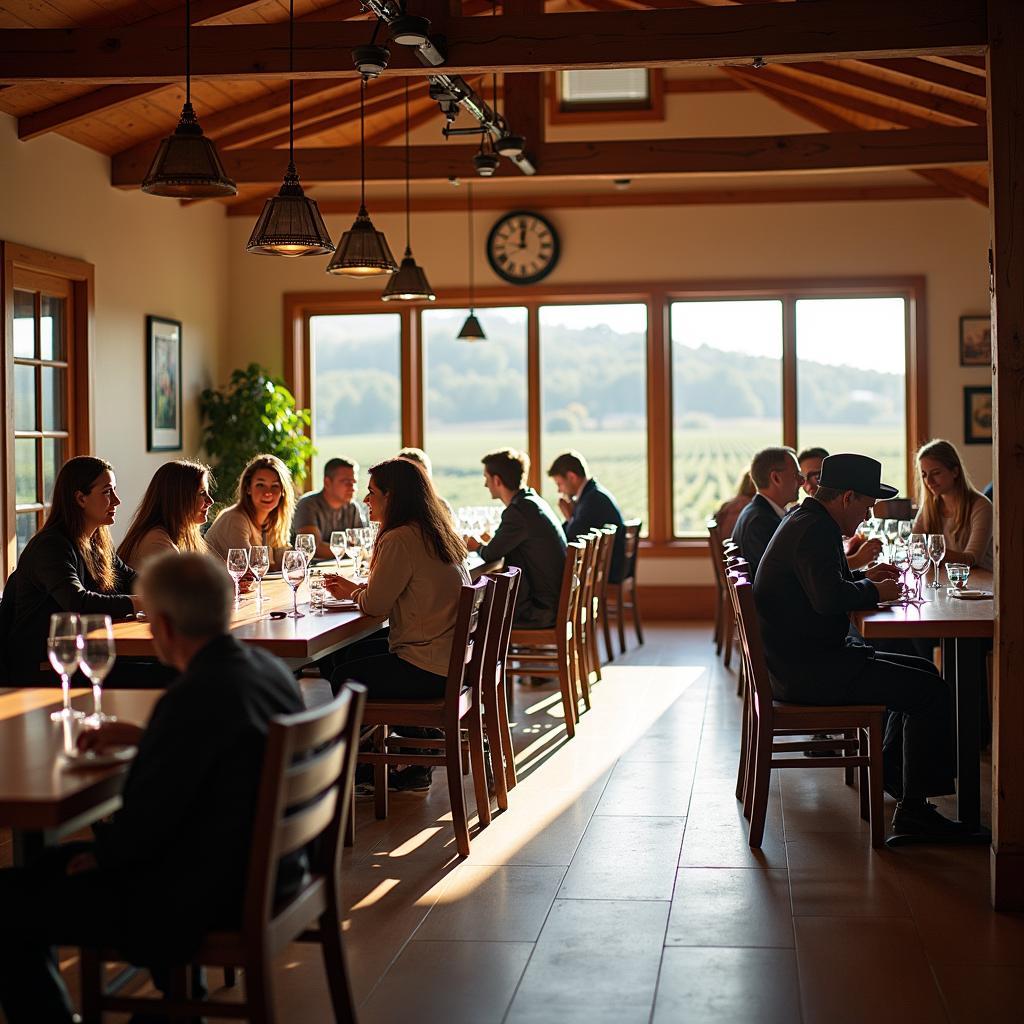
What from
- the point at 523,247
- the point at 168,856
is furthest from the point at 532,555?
the point at 523,247

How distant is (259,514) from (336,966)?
3.72 m

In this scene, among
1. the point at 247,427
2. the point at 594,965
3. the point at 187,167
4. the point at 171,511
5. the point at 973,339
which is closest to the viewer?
the point at 594,965

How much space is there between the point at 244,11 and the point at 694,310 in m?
4.61

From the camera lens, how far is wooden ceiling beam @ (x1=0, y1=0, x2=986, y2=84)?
427 centimetres

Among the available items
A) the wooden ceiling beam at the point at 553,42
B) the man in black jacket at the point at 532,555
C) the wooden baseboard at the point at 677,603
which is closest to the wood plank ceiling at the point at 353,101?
the wooden ceiling beam at the point at 553,42

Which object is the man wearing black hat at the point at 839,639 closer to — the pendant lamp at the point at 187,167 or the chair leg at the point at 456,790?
the chair leg at the point at 456,790

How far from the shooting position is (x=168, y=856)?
2475 millimetres

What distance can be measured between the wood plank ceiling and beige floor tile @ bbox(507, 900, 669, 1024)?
172 inches

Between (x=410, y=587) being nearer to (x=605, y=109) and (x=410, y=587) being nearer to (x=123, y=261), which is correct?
(x=123, y=261)

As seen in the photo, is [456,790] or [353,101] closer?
[456,790]

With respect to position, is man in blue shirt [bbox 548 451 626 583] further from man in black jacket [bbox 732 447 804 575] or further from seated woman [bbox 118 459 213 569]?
seated woman [bbox 118 459 213 569]

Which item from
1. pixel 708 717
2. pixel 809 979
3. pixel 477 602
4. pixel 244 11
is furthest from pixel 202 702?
pixel 244 11

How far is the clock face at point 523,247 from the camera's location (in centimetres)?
1074

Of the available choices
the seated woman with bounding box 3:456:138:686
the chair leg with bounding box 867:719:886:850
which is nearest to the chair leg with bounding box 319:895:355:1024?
the seated woman with bounding box 3:456:138:686
